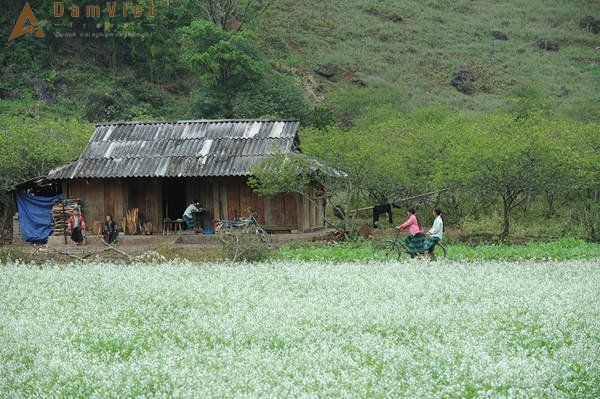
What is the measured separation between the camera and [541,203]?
124ft

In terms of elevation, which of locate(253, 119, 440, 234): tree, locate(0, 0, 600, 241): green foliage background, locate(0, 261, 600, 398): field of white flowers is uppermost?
locate(0, 0, 600, 241): green foliage background

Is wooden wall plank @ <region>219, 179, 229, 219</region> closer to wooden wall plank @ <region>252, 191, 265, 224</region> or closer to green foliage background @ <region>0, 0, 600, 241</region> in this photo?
wooden wall plank @ <region>252, 191, 265, 224</region>

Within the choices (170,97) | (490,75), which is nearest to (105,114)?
(170,97)

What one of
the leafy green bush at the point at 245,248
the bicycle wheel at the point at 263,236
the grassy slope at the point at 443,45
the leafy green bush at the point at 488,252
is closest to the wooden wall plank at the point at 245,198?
the bicycle wheel at the point at 263,236

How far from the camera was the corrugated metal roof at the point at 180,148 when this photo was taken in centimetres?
3167

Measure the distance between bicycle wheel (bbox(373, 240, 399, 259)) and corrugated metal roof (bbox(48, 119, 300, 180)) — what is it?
26.4ft

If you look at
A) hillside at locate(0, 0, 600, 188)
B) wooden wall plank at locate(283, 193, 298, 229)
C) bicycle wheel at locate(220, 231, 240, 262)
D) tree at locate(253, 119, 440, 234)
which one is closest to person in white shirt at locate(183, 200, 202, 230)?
tree at locate(253, 119, 440, 234)

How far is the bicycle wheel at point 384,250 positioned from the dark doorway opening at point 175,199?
1409cm

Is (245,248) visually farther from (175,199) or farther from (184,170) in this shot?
(175,199)

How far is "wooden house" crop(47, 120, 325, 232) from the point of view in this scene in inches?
1254

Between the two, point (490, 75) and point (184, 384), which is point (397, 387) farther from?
point (490, 75)

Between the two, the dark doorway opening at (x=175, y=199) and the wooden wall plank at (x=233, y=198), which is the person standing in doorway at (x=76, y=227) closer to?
the dark doorway opening at (x=175, y=199)

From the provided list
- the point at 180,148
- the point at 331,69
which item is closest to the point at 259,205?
the point at 180,148

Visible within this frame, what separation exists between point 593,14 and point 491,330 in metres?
99.9
